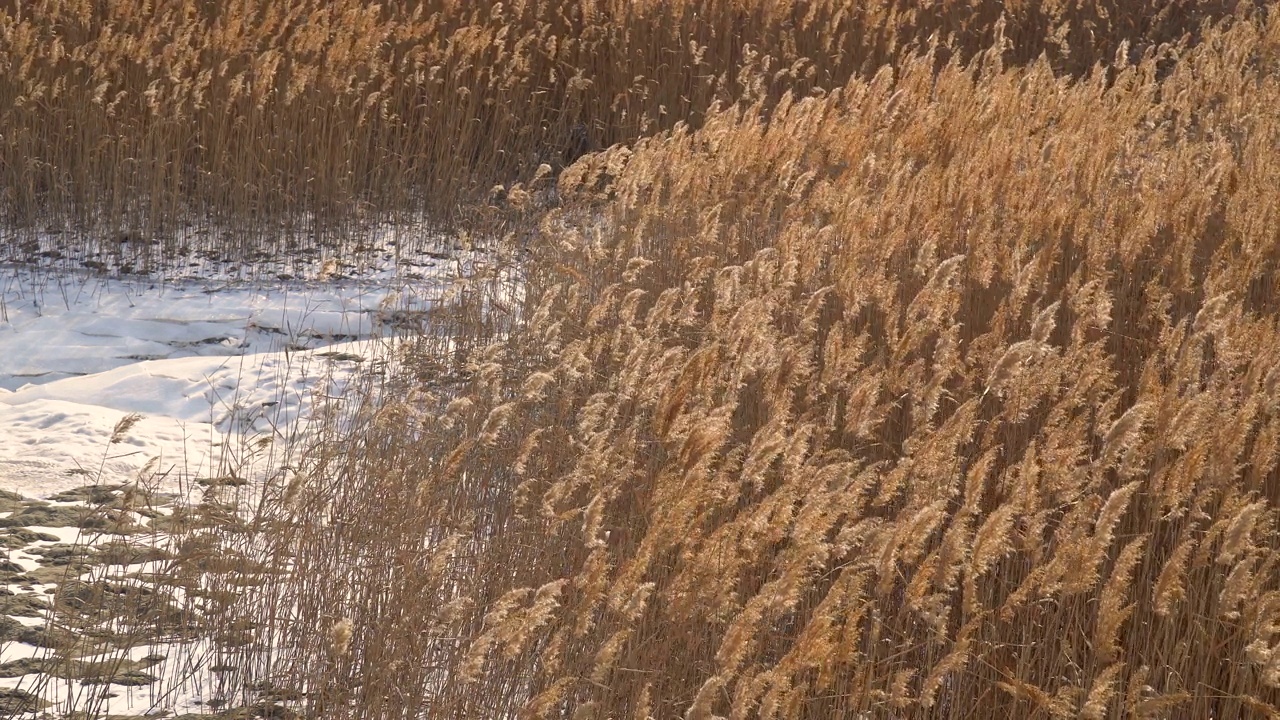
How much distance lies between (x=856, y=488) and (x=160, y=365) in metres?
3.17

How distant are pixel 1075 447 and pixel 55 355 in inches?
152

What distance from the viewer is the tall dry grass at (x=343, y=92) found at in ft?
19.5

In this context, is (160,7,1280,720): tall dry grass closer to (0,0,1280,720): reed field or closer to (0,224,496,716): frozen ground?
(0,0,1280,720): reed field

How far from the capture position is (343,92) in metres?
6.29

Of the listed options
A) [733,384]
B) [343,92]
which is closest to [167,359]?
[343,92]

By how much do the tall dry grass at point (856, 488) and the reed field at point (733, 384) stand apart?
0.02m

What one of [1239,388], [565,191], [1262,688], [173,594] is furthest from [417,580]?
[565,191]

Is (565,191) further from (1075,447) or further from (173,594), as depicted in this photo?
(1075,447)

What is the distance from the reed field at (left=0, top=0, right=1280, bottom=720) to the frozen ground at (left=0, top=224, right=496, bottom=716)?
0.75ft

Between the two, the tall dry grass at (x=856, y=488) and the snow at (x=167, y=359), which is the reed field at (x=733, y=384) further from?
Answer: the snow at (x=167, y=359)

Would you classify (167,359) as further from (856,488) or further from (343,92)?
(856,488)

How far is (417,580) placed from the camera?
2469mm

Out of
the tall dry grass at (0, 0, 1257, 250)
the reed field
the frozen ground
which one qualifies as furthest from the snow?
the tall dry grass at (0, 0, 1257, 250)

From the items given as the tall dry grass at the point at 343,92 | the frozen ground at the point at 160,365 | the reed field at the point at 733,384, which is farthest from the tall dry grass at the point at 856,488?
the tall dry grass at the point at 343,92
